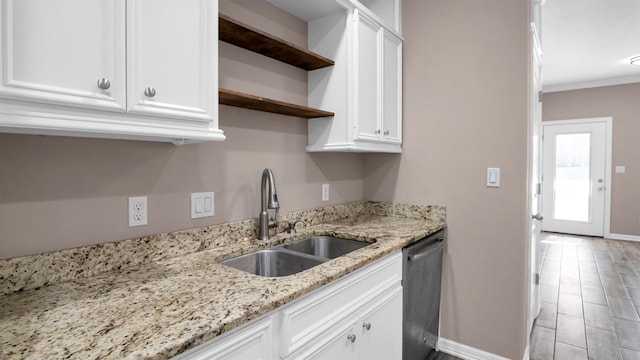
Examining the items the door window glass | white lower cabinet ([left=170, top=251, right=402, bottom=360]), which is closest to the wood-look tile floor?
the door window glass

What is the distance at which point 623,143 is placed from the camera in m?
5.31

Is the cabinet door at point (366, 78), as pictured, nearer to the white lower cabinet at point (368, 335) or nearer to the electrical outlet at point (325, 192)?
the electrical outlet at point (325, 192)

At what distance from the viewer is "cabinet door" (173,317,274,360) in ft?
2.65

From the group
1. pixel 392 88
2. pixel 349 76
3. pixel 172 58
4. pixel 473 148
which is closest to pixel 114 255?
pixel 172 58

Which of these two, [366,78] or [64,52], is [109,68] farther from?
[366,78]

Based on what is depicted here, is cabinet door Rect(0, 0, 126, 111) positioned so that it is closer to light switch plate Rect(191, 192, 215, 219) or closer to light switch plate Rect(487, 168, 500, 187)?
light switch plate Rect(191, 192, 215, 219)

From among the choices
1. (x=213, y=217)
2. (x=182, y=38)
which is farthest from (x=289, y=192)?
(x=182, y=38)

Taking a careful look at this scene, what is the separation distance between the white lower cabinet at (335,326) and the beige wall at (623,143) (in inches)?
228

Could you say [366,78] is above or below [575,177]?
above

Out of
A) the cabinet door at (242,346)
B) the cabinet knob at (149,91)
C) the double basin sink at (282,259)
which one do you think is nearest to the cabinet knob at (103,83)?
the cabinet knob at (149,91)

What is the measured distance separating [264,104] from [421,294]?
1406 millimetres

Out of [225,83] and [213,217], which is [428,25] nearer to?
[225,83]

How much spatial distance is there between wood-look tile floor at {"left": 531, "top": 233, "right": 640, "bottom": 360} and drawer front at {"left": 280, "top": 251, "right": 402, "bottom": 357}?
60.9 inches

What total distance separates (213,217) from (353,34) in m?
1.27
